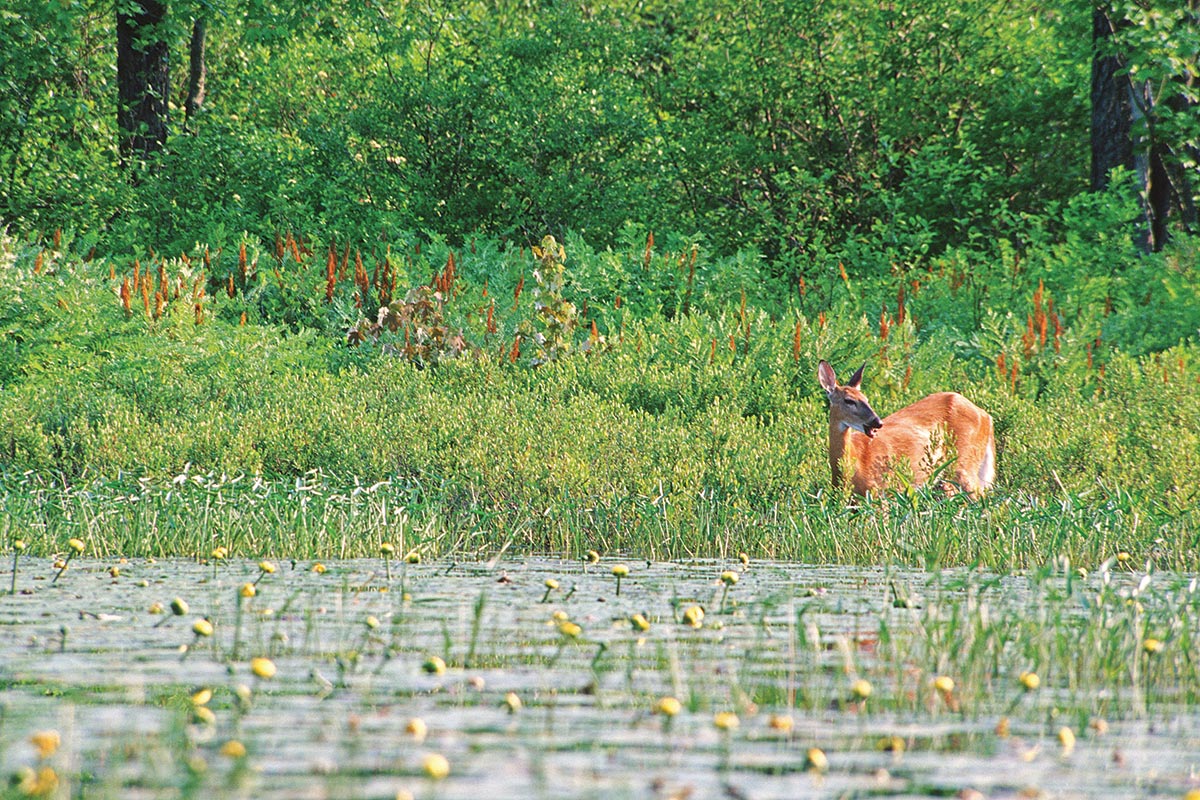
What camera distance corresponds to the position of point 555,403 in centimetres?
1195

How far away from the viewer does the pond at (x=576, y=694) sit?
3967mm

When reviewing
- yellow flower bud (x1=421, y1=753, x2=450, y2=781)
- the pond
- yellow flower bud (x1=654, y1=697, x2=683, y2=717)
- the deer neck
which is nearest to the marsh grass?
the deer neck

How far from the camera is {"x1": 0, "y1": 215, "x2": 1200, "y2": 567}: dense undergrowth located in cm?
927

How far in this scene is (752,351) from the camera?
1351cm

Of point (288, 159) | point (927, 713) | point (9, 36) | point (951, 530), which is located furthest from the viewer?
point (9, 36)

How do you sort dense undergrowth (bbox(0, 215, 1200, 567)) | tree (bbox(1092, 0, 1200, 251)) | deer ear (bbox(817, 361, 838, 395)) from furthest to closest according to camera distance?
tree (bbox(1092, 0, 1200, 251)) < deer ear (bbox(817, 361, 838, 395)) < dense undergrowth (bbox(0, 215, 1200, 567))

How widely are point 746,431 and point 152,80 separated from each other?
47.1 feet

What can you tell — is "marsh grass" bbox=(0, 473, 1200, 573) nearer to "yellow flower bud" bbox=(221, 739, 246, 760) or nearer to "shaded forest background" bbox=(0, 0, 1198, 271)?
"yellow flower bud" bbox=(221, 739, 246, 760)

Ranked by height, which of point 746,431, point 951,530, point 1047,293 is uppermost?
point 1047,293

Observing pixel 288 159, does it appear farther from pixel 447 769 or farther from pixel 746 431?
pixel 447 769

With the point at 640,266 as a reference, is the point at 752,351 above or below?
below

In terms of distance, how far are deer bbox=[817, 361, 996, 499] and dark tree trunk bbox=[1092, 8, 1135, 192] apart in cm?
966

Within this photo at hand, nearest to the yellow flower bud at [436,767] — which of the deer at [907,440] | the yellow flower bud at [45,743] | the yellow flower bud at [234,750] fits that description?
the yellow flower bud at [234,750]

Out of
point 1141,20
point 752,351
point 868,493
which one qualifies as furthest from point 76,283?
point 1141,20
